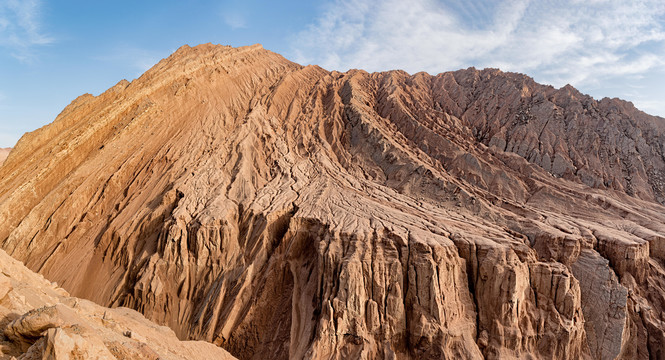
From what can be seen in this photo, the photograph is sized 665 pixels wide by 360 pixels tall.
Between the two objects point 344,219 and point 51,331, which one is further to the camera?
point 344,219

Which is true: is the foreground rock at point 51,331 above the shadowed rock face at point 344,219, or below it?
below

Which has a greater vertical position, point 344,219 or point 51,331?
point 344,219

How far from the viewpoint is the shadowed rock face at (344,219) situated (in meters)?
15.2

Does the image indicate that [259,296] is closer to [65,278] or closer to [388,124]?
[65,278]

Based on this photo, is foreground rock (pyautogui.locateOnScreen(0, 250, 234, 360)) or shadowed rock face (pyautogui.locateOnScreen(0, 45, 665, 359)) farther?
shadowed rock face (pyautogui.locateOnScreen(0, 45, 665, 359))

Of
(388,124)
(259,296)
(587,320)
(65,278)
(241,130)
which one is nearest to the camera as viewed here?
(587,320)

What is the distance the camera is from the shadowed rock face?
600 inches

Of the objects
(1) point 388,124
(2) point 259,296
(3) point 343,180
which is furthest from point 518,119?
(2) point 259,296

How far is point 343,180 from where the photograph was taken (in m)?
23.8

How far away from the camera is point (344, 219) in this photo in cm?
1830

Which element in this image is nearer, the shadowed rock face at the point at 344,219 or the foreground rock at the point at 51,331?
the foreground rock at the point at 51,331

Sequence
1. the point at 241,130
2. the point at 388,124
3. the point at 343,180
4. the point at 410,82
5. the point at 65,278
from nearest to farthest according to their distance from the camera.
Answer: the point at 65,278
the point at 343,180
the point at 241,130
the point at 388,124
the point at 410,82

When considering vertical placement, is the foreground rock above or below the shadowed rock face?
below

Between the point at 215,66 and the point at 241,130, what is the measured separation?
36.4ft
